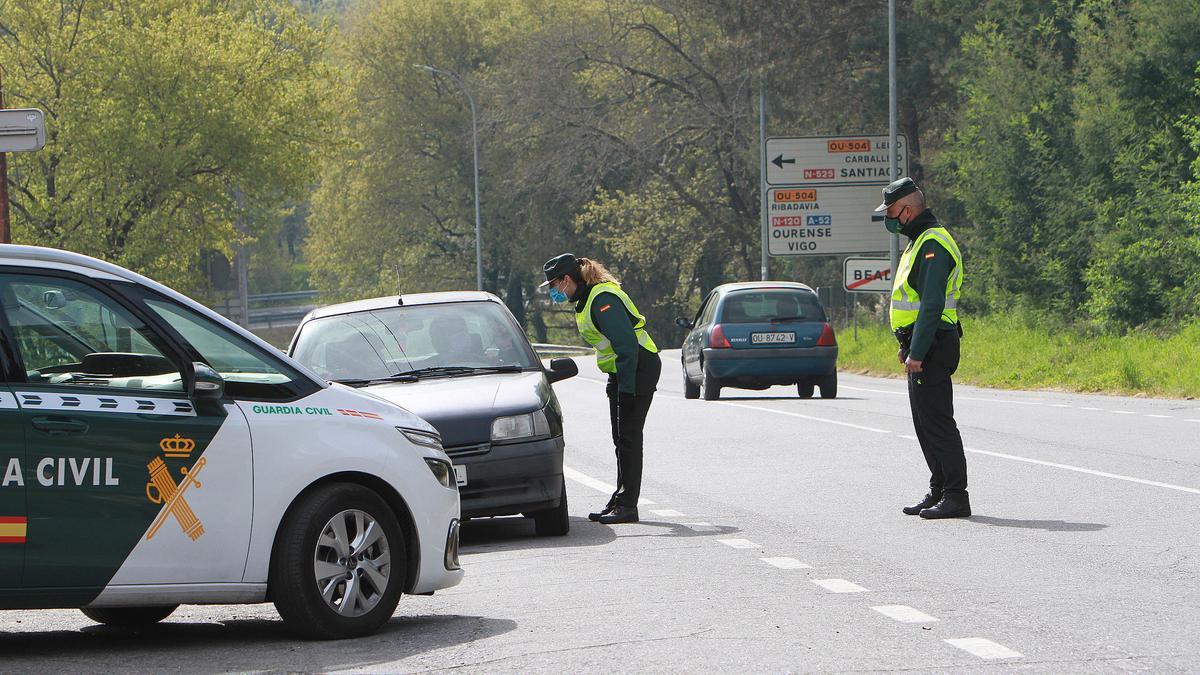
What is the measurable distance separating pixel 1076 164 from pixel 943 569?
85.5ft

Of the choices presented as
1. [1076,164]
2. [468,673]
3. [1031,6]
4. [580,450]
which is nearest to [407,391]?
[468,673]

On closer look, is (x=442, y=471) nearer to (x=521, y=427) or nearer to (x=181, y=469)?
(x=181, y=469)

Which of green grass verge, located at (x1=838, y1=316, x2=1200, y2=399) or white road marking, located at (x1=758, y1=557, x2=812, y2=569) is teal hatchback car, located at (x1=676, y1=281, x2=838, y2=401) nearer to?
green grass verge, located at (x1=838, y1=316, x2=1200, y2=399)

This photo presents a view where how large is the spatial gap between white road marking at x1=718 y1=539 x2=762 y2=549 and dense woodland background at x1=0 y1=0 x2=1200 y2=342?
8.26m

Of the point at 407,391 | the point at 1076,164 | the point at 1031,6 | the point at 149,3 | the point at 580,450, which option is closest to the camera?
the point at 407,391

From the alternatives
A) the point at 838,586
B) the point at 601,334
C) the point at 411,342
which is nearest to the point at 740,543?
the point at 838,586

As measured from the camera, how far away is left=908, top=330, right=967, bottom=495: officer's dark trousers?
11422mm

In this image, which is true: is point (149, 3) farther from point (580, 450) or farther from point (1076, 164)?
point (580, 450)

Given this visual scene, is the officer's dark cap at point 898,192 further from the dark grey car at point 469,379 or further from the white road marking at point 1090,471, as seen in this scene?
the white road marking at point 1090,471

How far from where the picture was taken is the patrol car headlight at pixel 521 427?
428 inches

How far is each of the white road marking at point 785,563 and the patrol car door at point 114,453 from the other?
3226 millimetres

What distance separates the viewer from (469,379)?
1171 centimetres

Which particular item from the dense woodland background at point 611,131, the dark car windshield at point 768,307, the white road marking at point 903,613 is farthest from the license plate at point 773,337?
the white road marking at point 903,613

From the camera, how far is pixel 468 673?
6.71 meters
